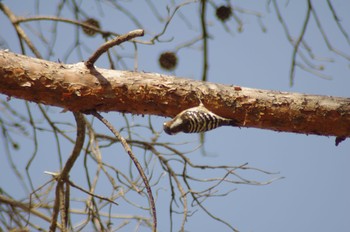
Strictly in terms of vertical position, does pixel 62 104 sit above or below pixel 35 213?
above

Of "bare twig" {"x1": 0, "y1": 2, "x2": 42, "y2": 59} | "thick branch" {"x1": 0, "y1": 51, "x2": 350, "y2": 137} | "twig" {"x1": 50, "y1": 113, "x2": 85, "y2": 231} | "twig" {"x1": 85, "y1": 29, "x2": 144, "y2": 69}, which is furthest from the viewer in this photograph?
"bare twig" {"x1": 0, "y1": 2, "x2": 42, "y2": 59}

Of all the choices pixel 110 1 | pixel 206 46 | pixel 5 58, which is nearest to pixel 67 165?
pixel 5 58

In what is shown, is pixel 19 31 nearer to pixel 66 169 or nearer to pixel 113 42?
pixel 66 169

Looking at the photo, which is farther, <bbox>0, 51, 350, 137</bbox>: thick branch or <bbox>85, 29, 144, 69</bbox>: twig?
<bbox>0, 51, 350, 137</bbox>: thick branch

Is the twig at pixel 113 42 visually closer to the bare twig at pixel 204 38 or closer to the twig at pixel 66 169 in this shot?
the twig at pixel 66 169

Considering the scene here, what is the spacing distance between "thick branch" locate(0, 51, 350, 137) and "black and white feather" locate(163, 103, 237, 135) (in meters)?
0.05

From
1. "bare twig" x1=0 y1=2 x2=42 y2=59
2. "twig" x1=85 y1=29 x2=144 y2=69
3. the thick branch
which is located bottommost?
the thick branch

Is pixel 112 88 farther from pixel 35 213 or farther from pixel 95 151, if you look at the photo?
pixel 35 213

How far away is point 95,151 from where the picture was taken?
212 centimetres

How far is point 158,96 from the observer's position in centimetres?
146

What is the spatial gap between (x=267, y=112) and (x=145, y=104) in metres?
0.45

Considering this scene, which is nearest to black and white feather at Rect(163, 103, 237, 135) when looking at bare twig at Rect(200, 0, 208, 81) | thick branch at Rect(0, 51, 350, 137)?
thick branch at Rect(0, 51, 350, 137)

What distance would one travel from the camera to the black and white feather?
137 cm

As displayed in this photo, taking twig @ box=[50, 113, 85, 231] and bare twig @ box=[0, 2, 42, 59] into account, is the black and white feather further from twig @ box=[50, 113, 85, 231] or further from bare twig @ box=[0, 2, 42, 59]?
bare twig @ box=[0, 2, 42, 59]
